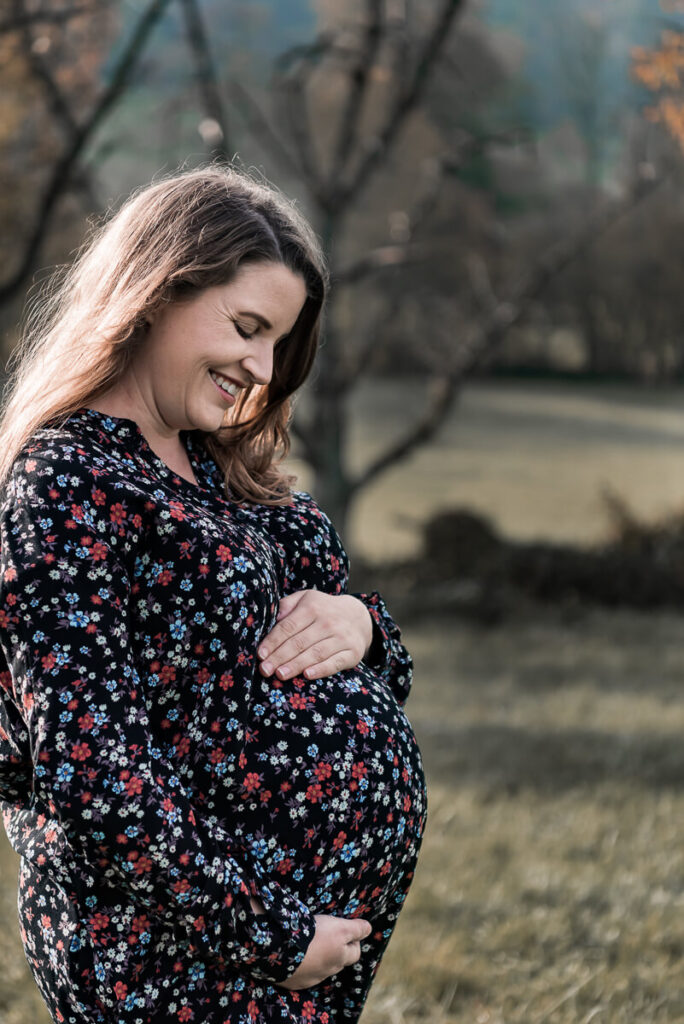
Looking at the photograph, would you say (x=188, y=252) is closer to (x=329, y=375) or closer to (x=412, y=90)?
(x=412, y=90)

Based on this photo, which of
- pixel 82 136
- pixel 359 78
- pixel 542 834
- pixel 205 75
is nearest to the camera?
pixel 542 834

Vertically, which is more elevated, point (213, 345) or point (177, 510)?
point (213, 345)

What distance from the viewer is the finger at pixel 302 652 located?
4.79 ft

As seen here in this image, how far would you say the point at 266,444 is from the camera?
180cm

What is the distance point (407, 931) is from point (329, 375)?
4.36 m

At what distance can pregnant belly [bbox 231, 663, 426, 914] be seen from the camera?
55.3 inches

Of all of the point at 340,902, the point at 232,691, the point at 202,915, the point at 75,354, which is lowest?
the point at 340,902

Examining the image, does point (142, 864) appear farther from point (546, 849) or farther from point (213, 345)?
point (546, 849)

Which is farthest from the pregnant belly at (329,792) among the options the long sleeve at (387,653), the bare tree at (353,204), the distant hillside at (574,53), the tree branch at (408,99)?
the distant hillside at (574,53)

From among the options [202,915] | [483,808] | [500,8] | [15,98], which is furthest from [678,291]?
[202,915]

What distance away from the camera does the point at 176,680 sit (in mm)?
1332

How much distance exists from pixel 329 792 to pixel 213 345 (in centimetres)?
61

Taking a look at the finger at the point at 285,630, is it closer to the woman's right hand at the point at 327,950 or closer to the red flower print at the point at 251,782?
the red flower print at the point at 251,782

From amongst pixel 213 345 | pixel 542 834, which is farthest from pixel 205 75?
pixel 213 345
